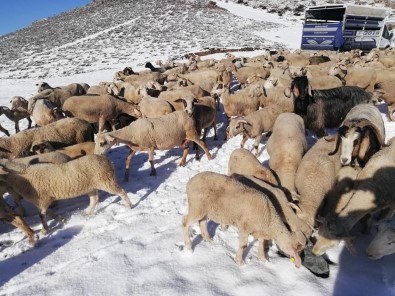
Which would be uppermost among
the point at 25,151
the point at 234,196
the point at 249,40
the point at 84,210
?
the point at 234,196

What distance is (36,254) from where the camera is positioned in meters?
5.04

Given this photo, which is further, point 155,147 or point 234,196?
point 155,147

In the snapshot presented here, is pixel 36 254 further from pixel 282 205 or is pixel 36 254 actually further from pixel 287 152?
pixel 287 152

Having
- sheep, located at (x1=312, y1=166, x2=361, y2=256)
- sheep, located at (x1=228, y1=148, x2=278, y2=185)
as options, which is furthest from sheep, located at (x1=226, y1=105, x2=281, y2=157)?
sheep, located at (x1=312, y1=166, x2=361, y2=256)

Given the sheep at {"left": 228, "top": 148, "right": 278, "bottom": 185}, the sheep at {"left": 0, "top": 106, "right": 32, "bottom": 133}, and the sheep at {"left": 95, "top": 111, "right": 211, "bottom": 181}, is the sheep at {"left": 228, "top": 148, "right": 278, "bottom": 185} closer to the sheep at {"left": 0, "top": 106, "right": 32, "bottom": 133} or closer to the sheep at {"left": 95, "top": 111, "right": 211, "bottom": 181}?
the sheep at {"left": 95, "top": 111, "right": 211, "bottom": 181}

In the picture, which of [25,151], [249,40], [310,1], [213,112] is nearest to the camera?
[25,151]

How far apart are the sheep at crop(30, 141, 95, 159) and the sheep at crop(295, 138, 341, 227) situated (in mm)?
4725

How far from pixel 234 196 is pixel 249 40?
3752 centimetres

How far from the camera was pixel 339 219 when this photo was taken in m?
4.43

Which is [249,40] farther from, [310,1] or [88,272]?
[88,272]

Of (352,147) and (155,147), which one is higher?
(352,147)

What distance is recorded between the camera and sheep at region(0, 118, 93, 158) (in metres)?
7.27

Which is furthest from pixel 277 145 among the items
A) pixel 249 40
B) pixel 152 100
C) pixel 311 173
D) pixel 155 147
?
pixel 249 40

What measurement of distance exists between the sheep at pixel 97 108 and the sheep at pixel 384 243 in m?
7.84
